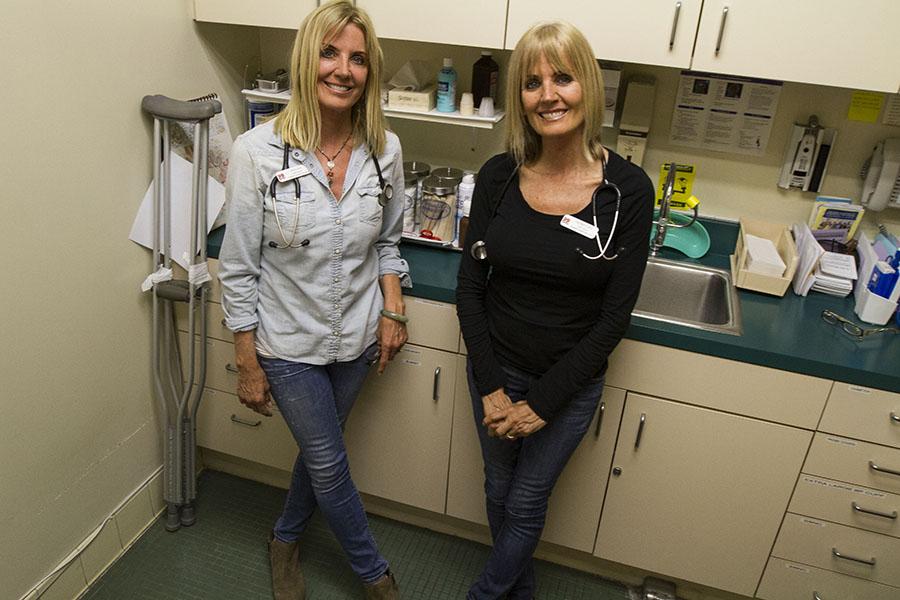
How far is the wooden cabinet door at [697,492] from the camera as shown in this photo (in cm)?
175

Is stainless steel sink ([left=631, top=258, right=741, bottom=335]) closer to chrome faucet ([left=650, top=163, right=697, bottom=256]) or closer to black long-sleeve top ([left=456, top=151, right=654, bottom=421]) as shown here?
chrome faucet ([left=650, top=163, right=697, bottom=256])

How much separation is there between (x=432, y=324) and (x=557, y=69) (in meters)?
Result: 0.76

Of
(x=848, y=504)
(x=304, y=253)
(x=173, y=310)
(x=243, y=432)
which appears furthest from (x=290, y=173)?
(x=848, y=504)

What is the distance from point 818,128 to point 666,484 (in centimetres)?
107

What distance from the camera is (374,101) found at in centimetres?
158

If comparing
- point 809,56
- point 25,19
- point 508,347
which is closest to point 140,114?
point 25,19

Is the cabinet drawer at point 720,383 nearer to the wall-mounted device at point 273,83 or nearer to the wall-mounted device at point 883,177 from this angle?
the wall-mounted device at point 883,177

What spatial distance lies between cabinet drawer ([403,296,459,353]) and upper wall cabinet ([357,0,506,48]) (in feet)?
2.22

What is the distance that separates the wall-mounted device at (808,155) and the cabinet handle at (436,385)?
115 cm

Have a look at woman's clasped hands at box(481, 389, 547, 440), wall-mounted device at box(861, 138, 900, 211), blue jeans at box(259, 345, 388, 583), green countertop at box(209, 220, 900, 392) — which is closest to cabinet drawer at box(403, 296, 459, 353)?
green countertop at box(209, 220, 900, 392)

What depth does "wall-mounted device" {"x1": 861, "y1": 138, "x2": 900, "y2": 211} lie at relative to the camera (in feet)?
6.23

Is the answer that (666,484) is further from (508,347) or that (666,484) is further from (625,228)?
(625,228)

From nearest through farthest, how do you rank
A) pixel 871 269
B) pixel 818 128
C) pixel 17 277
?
1. pixel 17 277
2. pixel 871 269
3. pixel 818 128

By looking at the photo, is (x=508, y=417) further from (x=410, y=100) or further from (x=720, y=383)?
(x=410, y=100)
